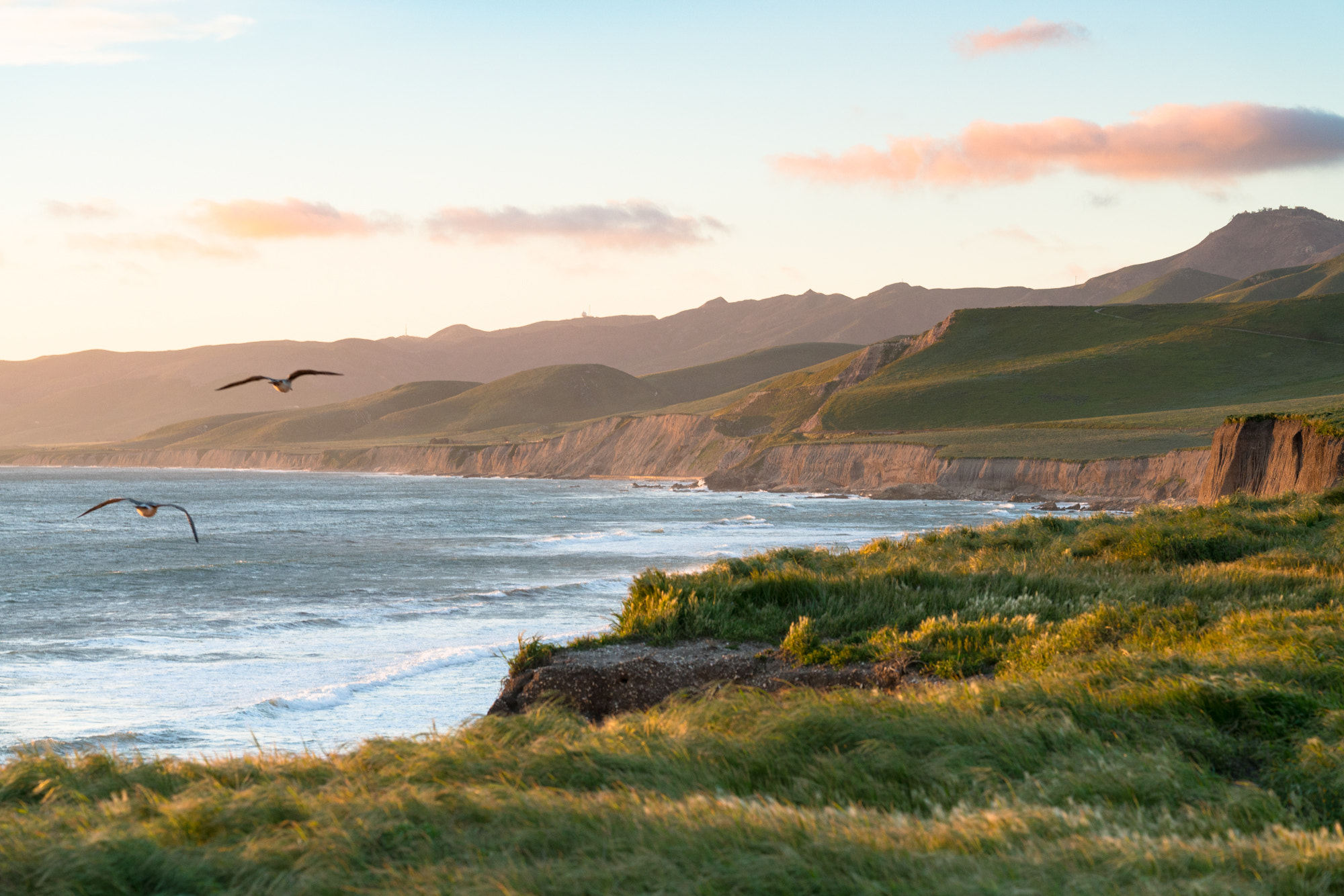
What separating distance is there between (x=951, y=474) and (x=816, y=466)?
68.0 ft

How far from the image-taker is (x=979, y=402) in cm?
13562

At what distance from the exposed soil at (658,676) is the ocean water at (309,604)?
414cm

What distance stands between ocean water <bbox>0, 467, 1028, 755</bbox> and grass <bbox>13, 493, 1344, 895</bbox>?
866cm

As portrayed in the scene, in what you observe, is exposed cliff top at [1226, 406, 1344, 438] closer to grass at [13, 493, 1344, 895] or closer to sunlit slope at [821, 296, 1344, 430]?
grass at [13, 493, 1344, 895]

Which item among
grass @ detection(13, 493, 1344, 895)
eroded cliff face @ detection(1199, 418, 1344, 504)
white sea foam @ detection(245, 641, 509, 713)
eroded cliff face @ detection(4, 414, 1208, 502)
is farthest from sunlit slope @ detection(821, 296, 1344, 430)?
grass @ detection(13, 493, 1344, 895)

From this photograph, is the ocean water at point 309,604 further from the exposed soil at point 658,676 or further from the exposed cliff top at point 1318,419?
the exposed cliff top at point 1318,419

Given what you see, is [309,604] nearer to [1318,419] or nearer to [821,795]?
[821,795]

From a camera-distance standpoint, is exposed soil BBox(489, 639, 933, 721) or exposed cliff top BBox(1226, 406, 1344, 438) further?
exposed cliff top BBox(1226, 406, 1344, 438)

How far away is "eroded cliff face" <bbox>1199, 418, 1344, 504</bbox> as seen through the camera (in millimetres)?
34125

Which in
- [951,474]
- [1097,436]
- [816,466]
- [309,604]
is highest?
[1097,436]

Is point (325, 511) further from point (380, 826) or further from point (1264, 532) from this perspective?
point (380, 826)

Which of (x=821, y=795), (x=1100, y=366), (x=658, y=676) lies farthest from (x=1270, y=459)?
(x=1100, y=366)

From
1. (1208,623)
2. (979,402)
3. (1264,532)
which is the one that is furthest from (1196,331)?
(1208,623)

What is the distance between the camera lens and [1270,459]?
41250mm
